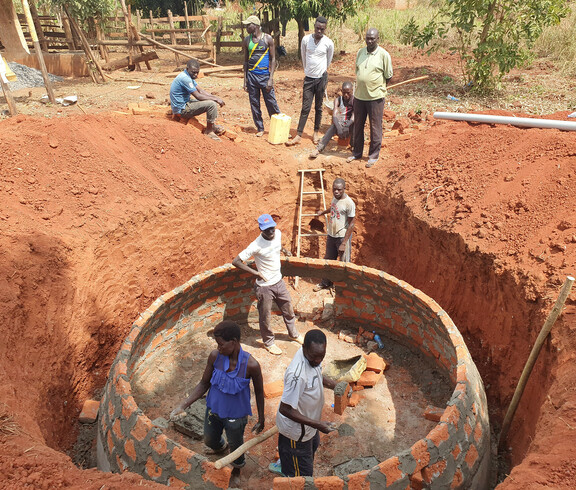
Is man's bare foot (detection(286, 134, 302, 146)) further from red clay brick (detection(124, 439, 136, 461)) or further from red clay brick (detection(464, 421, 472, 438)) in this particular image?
red clay brick (detection(124, 439, 136, 461))

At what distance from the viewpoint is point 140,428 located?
398 centimetres

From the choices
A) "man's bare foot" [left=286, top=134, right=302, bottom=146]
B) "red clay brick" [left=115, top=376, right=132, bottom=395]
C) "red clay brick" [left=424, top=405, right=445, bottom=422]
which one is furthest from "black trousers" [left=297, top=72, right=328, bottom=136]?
"red clay brick" [left=115, top=376, right=132, bottom=395]

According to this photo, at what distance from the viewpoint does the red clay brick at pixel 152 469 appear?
384 centimetres

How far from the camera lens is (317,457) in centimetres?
515

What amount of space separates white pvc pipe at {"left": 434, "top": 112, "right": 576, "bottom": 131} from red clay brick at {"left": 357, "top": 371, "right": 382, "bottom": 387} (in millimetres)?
4200

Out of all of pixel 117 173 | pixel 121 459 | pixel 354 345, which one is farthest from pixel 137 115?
pixel 121 459

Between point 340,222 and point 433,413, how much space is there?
2986 millimetres

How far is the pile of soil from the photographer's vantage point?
4586mm

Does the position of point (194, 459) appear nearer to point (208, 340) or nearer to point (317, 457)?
point (317, 457)

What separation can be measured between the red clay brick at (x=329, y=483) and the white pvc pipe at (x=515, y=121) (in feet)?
18.5

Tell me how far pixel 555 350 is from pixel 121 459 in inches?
158

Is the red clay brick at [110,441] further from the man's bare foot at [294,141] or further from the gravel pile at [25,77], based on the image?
the gravel pile at [25,77]

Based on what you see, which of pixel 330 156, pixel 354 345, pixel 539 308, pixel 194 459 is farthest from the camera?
pixel 330 156

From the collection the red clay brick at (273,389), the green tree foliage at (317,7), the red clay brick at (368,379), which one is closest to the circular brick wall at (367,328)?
the red clay brick at (368,379)
